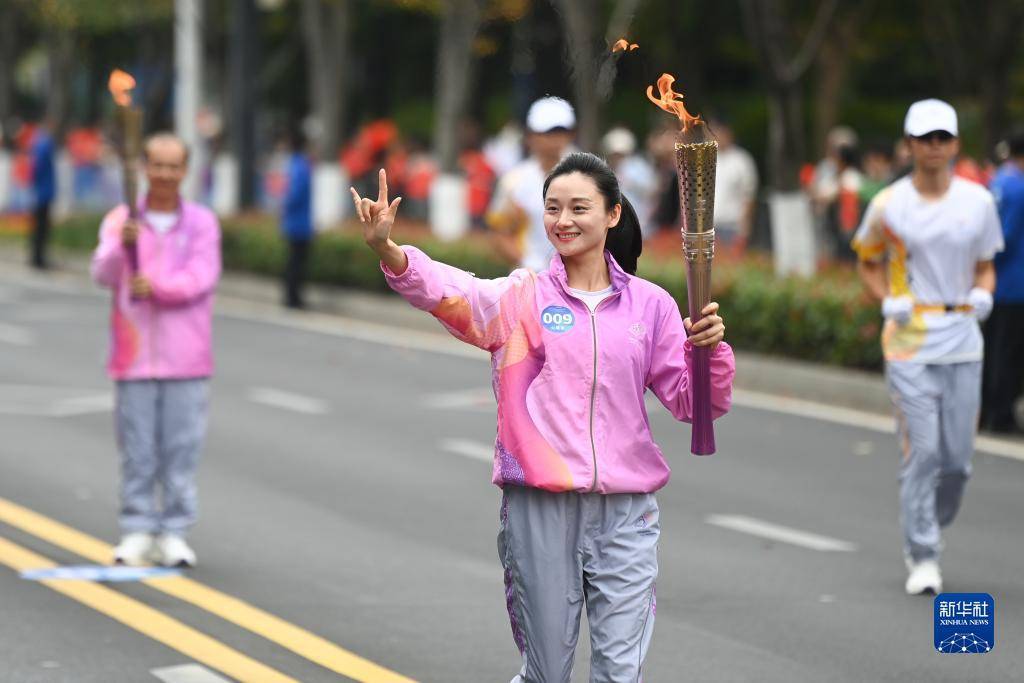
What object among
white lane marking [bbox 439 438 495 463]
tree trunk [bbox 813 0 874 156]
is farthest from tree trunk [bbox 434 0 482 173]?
white lane marking [bbox 439 438 495 463]

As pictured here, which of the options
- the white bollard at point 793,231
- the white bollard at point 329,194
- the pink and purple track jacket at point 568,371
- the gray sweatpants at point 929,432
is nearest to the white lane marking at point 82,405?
the white bollard at point 793,231

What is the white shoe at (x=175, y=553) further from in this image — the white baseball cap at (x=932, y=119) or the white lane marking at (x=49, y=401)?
the white lane marking at (x=49, y=401)

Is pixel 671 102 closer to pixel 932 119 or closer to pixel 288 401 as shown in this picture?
pixel 932 119

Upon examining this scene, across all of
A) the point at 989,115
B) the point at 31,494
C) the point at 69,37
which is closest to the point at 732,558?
the point at 31,494

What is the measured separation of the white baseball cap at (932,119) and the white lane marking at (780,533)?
2.05 meters

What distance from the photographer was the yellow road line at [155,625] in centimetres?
679

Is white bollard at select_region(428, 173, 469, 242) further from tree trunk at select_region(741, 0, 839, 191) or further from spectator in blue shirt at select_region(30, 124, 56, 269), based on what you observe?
tree trunk at select_region(741, 0, 839, 191)

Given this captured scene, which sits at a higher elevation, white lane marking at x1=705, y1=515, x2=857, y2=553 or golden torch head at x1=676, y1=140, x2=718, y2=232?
golden torch head at x1=676, y1=140, x2=718, y2=232

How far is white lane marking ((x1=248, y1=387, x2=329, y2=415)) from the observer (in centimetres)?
1336

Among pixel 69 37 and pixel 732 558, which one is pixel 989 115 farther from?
pixel 69 37

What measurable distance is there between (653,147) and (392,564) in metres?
15.3

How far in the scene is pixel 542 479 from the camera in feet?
16.7

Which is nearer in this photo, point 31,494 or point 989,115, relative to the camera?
point 31,494

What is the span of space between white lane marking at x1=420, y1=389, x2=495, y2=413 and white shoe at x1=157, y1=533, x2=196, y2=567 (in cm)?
506
